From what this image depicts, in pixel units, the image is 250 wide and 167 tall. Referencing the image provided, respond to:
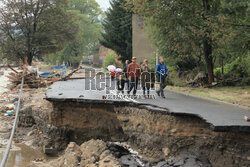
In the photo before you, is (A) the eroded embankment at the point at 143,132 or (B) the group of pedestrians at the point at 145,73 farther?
(B) the group of pedestrians at the point at 145,73

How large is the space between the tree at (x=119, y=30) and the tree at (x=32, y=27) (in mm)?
6677

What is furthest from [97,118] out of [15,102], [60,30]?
[60,30]

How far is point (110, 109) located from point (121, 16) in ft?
85.9

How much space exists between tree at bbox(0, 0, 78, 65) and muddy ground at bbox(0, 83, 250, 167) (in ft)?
82.3

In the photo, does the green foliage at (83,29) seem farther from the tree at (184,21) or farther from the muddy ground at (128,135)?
the muddy ground at (128,135)

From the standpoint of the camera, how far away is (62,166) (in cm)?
859

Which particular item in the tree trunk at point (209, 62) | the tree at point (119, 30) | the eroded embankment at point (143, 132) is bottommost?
the eroded embankment at point (143, 132)

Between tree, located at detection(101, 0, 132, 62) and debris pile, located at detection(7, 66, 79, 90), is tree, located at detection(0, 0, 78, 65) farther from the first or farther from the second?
debris pile, located at detection(7, 66, 79, 90)

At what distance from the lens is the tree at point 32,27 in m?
36.1

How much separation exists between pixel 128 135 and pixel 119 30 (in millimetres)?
27773

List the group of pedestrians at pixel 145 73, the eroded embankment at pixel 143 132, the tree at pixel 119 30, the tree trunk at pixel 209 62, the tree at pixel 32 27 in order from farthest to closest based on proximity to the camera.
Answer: the tree at pixel 32 27 < the tree at pixel 119 30 < the tree trunk at pixel 209 62 < the group of pedestrians at pixel 145 73 < the eroded embankment at pixel 143 132

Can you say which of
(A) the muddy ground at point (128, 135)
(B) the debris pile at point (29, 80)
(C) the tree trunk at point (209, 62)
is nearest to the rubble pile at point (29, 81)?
(B) the debris pile at point (29, 80)

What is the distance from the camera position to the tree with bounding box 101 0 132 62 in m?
34.5

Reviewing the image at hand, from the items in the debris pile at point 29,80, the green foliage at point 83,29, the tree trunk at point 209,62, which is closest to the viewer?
the tree trunk at point 209,62
